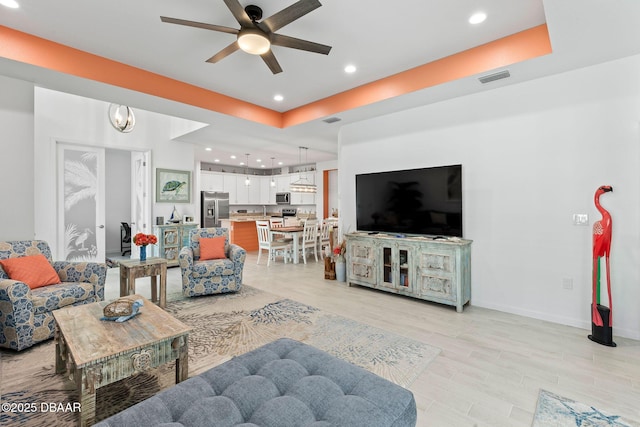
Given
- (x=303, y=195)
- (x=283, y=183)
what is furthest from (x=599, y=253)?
(x=283, y=183)

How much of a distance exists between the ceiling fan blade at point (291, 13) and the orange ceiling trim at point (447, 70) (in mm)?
1870

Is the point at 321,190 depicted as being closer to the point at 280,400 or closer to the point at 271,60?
the point at 271,60

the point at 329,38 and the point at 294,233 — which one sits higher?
the point at 329,38

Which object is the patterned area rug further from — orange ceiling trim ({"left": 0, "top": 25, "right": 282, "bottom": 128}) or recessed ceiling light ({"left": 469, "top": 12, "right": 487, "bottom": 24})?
recessed ceiling light ({"left": 469, "top": 12, "right": 487, "bottom": 24})

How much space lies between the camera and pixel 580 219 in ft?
9.71

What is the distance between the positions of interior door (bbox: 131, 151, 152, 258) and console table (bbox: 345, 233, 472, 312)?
414 cm

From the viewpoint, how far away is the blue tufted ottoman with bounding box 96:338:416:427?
3.63 ft

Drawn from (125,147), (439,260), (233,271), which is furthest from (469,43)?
(125,147)

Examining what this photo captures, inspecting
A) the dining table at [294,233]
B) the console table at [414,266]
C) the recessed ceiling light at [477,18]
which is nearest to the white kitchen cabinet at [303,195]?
the dining table at [294,233]

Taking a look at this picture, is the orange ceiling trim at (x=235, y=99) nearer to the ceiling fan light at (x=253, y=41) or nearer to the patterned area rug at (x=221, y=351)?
the ceiling fan light at (x=253, y=41)

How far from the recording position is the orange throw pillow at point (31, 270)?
2.77 meters

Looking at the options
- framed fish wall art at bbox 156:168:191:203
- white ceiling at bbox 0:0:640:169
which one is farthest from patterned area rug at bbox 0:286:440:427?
framed fish wall art at bbox 156:168:191:203

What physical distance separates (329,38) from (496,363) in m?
3.22

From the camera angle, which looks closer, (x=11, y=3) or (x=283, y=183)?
(x=11, y=3)
